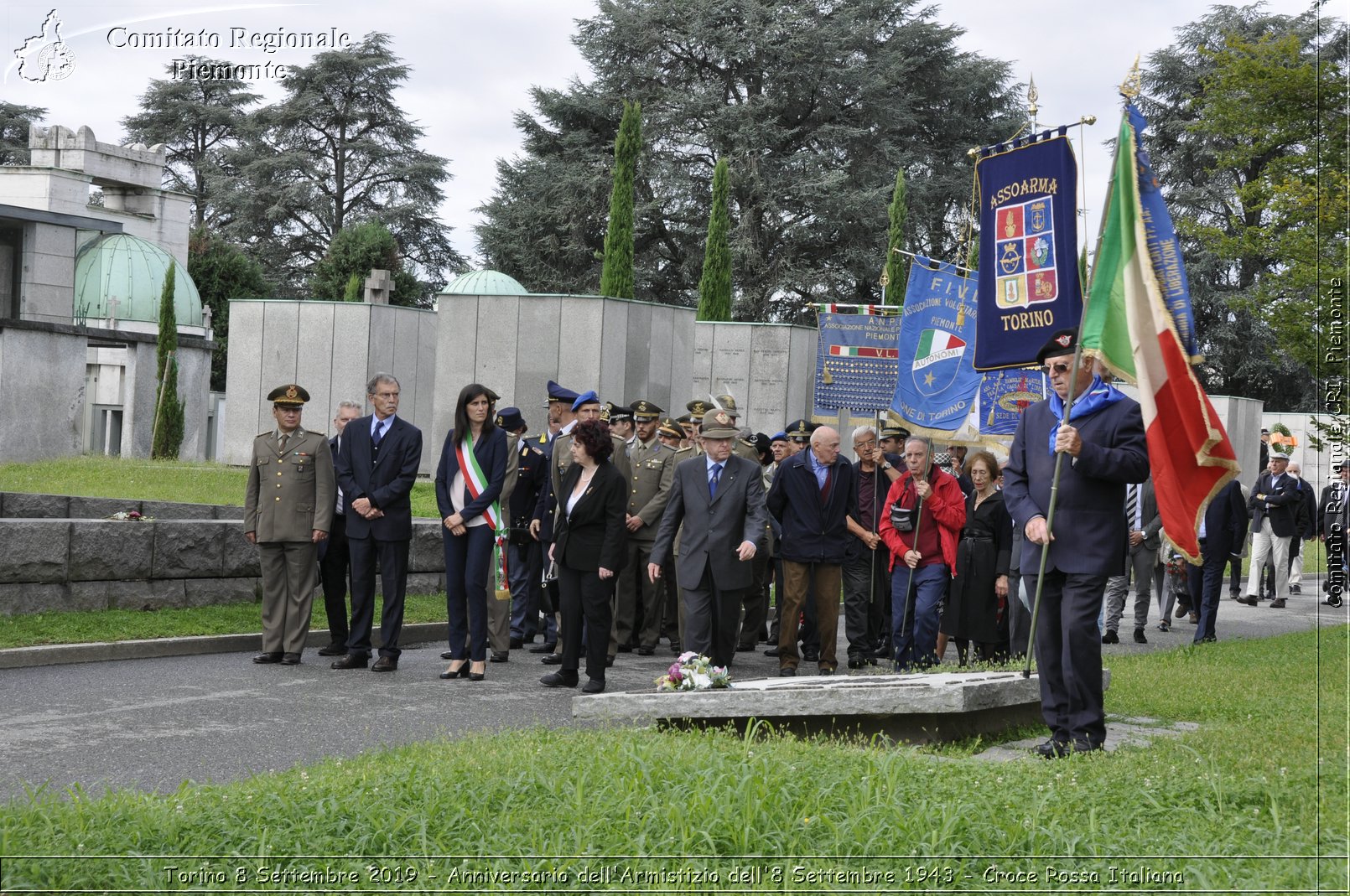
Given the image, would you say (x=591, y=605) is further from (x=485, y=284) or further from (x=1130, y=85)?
(x=485, y=284)

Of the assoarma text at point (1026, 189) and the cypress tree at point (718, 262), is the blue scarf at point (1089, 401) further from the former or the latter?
the cypress tree at point (718, 262)

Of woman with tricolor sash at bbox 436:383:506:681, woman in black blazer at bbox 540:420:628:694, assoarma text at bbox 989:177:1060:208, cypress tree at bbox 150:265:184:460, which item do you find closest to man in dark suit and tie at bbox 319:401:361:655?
woman with tricolor sash at bbox 436:383:506:681

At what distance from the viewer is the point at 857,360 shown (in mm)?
20828

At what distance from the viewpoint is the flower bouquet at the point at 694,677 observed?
7.65m

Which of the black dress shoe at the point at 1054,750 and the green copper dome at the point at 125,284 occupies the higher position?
the green copper dome at the point at 125,284

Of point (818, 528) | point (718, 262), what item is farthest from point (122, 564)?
point (718, 262)

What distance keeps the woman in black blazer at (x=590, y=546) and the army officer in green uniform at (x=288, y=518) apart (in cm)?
217

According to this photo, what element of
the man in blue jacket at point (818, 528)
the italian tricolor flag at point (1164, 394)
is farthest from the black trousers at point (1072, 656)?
the man in blue jacket at point (818, 528)

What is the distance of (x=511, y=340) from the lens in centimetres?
2036

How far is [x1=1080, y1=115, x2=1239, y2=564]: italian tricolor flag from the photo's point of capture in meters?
6.41

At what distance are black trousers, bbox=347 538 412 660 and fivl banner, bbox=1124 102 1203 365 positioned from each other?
6229 mm

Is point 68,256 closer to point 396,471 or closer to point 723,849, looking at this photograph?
point 396,471

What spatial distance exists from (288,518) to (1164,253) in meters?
6.96

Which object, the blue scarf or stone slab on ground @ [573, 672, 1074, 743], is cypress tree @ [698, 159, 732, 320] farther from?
the blue scarf
